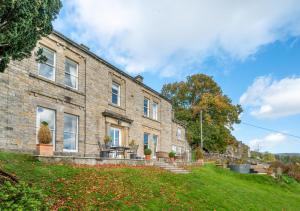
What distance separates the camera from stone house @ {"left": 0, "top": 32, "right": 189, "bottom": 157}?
15055 mm

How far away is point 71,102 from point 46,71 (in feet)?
7.98

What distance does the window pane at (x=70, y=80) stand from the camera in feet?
62.3

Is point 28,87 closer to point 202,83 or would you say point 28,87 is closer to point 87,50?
point 87,50

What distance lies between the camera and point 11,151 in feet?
47.6

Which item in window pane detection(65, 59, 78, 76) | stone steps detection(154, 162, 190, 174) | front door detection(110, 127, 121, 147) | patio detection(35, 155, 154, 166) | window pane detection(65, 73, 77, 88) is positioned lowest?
stone steps detection(154, 162, 190, 174)

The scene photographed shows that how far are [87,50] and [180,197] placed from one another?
12.1 meters

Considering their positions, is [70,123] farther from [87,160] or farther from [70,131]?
[87,160]

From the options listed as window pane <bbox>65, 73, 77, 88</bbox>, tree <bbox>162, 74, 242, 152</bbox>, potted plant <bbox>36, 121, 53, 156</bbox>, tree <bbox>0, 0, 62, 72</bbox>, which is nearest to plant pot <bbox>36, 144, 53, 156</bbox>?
potted plant <bbox>36, 121, 53, 156</bbox>

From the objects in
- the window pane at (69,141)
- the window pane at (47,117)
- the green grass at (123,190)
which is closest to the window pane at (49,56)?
the window pane at (47,117)

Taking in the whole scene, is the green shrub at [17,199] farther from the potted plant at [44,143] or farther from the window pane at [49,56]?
the window pane at [49,56]

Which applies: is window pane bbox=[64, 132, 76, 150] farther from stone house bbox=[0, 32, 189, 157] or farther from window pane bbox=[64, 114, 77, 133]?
window pane bbox=[64, 114, 77, 133]

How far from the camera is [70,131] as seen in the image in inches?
734

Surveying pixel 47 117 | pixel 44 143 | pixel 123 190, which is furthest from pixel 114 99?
pixel 123 190

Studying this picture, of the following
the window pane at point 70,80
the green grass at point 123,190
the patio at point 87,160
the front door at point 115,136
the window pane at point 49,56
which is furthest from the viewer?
the front door at point 115,136
